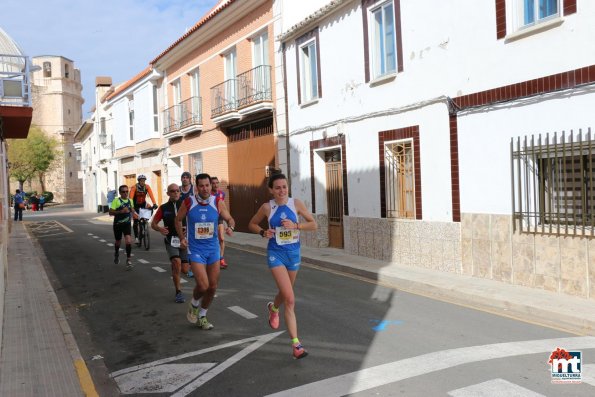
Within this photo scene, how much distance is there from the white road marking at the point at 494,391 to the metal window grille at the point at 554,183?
3.80m

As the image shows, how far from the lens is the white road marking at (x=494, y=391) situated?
421 centimetres

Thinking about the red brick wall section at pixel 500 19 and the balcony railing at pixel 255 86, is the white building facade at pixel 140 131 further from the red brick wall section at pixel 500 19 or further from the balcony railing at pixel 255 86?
the red brick wall section at pixel 500 19

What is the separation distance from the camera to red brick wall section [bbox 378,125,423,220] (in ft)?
34.4

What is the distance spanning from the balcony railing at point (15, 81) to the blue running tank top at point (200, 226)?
330 inches

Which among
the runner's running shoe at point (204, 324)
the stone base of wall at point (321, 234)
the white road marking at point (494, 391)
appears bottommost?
the white road marking at point (494, 391)

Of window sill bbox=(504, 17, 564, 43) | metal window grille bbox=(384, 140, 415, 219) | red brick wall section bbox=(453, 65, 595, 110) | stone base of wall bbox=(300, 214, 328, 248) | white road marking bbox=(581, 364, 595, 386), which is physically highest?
window sill bbox=(504, 17, 564, 43)

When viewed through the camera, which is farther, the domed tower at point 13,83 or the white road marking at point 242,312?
the domed tower at point 13,83

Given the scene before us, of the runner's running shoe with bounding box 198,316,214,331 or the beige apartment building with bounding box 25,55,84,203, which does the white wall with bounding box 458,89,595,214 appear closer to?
the runner's running shoe with bounding box 198,316,214,331

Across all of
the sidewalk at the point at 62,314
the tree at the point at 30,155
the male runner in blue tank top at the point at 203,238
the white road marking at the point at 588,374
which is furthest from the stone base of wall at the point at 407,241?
the tree at the point at 30,155

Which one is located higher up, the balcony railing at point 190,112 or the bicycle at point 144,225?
the balcony railing at point 190,112

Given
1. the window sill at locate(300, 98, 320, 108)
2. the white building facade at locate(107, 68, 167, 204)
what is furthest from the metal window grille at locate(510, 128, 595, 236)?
the white building facade at locate(107, 68, 167, 204)

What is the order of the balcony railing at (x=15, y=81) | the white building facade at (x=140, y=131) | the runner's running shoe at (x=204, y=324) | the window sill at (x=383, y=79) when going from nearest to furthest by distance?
the runner's running shoe at (x=204, y=324) → the window sill at (x=383, y=79) → the balcony railing at (x=15, y=81) → the white building facade at (x=140, y=131)

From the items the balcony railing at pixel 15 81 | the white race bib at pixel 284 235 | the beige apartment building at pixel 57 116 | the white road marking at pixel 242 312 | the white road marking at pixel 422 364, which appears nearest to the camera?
the white road marking at pixel 422 364

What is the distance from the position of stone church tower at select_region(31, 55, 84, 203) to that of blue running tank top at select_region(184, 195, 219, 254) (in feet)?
226
